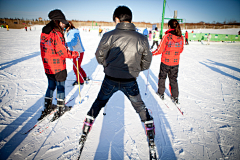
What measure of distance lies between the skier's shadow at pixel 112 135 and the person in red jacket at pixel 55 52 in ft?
3.43

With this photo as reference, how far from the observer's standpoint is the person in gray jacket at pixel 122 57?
4.73 feet

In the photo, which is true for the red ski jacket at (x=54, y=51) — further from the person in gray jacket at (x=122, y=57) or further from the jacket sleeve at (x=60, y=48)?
the person in gray jacket at (x=122, y=57)

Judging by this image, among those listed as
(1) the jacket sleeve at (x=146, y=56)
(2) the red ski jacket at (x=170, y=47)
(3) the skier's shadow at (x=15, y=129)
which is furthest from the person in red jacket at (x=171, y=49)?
(3) the skier's shadow at (x=15, y=129)

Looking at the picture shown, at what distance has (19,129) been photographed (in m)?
2.18

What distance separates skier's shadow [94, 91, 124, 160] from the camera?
1819mm

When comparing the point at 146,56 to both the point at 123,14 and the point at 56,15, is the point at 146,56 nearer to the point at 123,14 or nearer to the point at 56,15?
the point at 123,14

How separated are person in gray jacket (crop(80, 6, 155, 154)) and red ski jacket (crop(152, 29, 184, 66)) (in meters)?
1.32

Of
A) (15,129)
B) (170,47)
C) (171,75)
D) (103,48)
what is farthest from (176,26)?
(15,129)

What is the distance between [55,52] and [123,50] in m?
1.33

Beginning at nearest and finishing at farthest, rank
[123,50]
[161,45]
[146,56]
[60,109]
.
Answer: [123,50] < [146,56] < [60,109] < [161,45]

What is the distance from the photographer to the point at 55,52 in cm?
207

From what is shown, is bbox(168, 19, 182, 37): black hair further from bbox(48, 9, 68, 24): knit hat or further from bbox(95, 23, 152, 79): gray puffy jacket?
bbox(48, 9, 68, 24): knit hat

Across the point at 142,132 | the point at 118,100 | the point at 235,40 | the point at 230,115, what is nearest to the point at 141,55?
the point at 142,132

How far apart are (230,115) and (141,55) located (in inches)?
108
